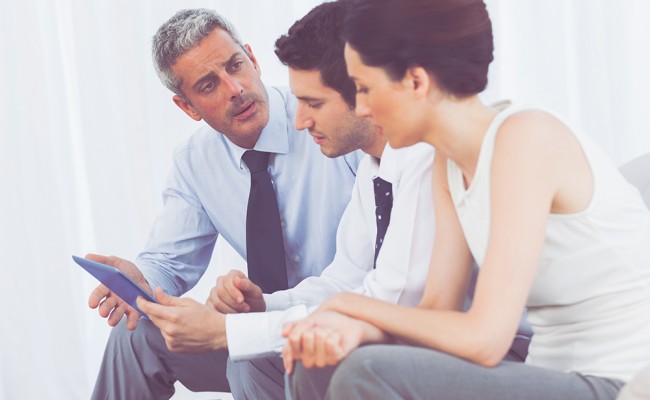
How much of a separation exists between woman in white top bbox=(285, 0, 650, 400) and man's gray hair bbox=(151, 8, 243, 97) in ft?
3.63

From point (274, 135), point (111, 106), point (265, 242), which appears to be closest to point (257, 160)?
point (274, 135)

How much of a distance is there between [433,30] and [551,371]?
0.52 m

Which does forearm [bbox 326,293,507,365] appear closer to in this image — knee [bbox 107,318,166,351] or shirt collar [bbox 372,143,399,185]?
shirt collar [bbox 372,143,399,185]

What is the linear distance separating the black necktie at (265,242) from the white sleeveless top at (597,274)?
1.03m

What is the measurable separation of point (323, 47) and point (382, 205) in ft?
1.18

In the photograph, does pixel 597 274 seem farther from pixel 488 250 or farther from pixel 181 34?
pixel 181 34

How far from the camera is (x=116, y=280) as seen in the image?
6.07ft

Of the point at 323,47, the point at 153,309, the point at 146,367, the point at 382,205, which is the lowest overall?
the point at 146,367

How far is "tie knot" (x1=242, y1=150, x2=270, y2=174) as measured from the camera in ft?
8.18

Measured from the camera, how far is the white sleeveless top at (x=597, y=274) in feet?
4.60

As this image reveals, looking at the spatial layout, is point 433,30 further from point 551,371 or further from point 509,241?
point 551,371

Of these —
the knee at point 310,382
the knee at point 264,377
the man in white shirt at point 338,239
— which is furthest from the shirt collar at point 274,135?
the knee at point 310,382

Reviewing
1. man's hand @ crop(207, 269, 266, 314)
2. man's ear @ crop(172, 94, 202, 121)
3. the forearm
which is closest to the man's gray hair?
man's ear @ crop(172, 94, 202, 121)

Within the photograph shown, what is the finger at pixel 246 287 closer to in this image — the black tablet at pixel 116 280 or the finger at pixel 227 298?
the finger at pixel 227 298
